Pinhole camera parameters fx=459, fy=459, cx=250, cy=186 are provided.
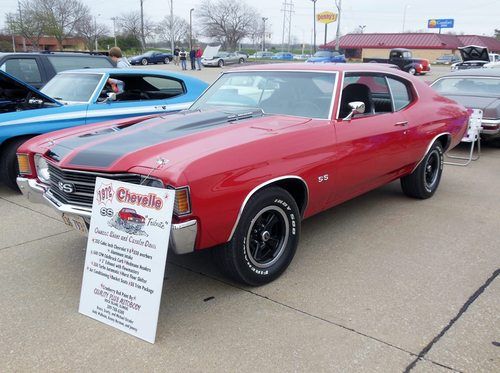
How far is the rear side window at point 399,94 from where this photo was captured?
485cm

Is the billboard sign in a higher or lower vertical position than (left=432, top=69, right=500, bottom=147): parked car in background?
higher

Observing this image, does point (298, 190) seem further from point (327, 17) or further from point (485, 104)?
point (327, 17)

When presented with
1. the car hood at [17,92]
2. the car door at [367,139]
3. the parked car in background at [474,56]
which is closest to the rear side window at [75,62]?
the car hood at [17,92]

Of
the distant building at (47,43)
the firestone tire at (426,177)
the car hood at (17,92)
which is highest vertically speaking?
the distant building at (47,43)

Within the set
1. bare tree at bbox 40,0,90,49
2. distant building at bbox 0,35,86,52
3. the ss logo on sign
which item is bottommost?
the ss logo on sign

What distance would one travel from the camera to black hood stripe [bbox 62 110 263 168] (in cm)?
304

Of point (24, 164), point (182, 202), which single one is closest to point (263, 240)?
point (182, 202)

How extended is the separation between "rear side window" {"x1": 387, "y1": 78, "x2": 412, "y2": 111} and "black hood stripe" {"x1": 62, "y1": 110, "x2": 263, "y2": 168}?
1.65m

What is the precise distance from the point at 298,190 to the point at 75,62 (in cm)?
660

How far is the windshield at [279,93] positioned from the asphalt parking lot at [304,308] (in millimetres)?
1223

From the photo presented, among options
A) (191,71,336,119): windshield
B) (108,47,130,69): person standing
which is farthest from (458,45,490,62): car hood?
(191,71,336,119): windshield

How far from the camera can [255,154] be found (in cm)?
310

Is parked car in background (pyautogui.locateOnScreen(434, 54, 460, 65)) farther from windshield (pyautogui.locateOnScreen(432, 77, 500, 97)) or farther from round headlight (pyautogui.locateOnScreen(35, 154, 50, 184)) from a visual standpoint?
round headlight (pyautogui.locateOnScreen(35, 154, 50, 184))

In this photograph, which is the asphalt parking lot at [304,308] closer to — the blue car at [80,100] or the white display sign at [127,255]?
the white display sign at [127,255]
